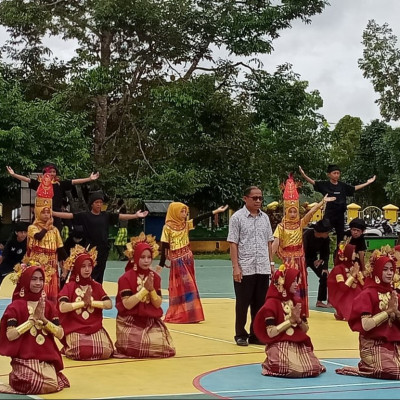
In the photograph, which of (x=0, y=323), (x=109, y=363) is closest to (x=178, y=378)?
(x=109, y=363)

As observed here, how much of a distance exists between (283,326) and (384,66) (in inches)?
1181

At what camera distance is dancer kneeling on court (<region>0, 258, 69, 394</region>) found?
6.61 m

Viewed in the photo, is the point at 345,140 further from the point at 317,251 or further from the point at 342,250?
the point at 342,250

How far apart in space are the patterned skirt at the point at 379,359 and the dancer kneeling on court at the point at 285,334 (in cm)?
40

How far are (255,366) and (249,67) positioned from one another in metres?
21.4

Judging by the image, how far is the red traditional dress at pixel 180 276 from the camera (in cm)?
1122

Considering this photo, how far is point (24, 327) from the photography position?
6.65 m

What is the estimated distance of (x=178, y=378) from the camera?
24.0 feet

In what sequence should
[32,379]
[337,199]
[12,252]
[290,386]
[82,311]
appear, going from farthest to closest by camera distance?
[337,199] < [12,252] < [82,311] < [290,386] < [32,379]

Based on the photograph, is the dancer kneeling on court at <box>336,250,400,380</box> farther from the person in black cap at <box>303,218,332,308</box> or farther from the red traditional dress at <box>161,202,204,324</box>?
the person in black cap at <box>303,218,332,308</box>

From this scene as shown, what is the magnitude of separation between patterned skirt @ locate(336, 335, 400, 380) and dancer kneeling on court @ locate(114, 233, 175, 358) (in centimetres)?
198

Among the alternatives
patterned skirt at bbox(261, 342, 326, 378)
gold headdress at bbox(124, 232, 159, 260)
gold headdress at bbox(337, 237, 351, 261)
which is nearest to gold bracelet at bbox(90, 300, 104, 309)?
gold headdress at bbox(124, 232, 159, 260)

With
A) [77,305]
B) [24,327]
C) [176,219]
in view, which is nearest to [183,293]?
[176,219]

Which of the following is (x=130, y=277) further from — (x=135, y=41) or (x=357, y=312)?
(x=135, y=41)
